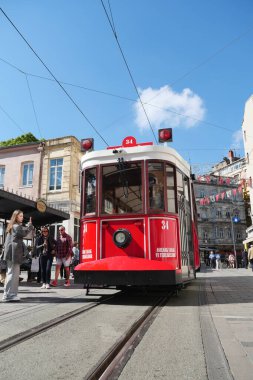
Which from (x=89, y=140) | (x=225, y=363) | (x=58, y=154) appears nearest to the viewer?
(x=225, y=363)

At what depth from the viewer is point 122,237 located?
21.5ft

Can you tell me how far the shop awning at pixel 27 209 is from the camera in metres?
10.9

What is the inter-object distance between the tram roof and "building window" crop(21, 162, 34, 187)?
19358mm

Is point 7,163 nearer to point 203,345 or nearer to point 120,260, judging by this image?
point 120,260

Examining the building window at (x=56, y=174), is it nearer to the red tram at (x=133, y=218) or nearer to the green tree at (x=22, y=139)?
the green tree at (x=22, y=139)

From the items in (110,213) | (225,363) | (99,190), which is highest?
(99,190)

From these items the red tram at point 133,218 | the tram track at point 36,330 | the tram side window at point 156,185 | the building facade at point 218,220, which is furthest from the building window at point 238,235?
the tram track at point 36,330

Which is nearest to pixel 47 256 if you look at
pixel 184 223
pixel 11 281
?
pixel 11 281

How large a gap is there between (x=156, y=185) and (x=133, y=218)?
2.70 feet

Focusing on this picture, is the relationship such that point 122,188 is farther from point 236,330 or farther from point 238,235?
point 238,235

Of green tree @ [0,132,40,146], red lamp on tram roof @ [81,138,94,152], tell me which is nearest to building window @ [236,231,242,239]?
green tree @ [0,132,40,146]

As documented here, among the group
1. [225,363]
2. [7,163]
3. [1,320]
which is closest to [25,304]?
[1,320]

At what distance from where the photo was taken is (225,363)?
9.46ft

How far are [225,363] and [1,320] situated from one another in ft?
10.1
